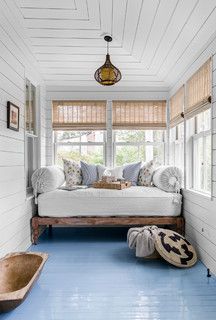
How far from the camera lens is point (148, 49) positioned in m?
3.97

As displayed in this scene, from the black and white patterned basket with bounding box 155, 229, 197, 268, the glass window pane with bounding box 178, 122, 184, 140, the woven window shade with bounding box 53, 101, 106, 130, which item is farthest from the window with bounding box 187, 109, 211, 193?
the woven window shade with bounding box 53, 101, 106, 130

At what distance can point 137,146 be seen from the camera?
220 inches

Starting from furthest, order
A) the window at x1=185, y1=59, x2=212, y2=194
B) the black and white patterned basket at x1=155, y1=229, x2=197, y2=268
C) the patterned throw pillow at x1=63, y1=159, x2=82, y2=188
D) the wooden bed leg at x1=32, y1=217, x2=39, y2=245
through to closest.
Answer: the patterned throw pillow at x1=63, y1=159, x2=82, y2=188 → the wooden bed leg at x1=32, y1=217, x2=39, y2=245 → the window at x1=185, y1=59, x2=212, y2=194 → the black and white patterned basket at x1=155, y1=229, x2=197, y2=268

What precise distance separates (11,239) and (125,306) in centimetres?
160

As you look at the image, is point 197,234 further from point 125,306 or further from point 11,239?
point 11,239

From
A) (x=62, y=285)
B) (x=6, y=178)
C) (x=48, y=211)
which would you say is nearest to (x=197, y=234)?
(x=62, y=285)

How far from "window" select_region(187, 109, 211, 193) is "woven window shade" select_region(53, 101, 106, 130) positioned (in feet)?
6.06

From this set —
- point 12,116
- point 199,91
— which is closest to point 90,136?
point 12,116

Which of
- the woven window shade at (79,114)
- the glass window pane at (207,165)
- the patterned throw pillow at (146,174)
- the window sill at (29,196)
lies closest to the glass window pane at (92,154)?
the woven window shade at (79,114)

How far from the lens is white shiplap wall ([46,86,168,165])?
5418mm

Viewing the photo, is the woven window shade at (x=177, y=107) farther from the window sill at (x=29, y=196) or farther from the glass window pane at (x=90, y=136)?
the window sill at (x=29, y=196)

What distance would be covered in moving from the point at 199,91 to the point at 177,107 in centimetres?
115

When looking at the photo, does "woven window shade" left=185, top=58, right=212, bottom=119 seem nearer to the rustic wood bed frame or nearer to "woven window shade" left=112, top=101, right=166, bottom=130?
"woven window shade" left=112, top=101, right=166, bottom=130

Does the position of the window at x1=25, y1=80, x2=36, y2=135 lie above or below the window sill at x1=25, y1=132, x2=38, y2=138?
above
